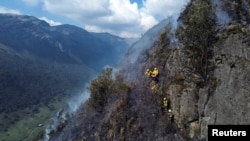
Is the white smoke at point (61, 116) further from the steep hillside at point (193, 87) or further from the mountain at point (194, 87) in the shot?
the mountain at point (194, 87)

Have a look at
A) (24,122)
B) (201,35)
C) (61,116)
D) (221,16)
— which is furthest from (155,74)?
(24,122)

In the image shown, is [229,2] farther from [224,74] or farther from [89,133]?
[89,133]

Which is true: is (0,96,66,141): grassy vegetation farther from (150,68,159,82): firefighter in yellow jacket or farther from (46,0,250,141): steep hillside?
(150,68,159,82): firefighter in yellow jacket

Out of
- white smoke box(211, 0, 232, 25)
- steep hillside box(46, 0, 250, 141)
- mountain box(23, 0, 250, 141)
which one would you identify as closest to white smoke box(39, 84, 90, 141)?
steep hillside box(46, 0, 250, 141)

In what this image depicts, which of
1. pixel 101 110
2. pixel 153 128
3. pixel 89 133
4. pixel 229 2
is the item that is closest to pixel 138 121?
pixel 153 128

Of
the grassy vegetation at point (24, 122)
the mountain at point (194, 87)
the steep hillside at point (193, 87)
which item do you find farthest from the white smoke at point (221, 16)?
the grassy vegetation at point (24, 122)

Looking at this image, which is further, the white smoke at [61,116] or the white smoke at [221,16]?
the white smoke at [61,116]

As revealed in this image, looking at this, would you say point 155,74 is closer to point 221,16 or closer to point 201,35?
point 201,35

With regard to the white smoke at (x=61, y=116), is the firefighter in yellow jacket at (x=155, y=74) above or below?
above
